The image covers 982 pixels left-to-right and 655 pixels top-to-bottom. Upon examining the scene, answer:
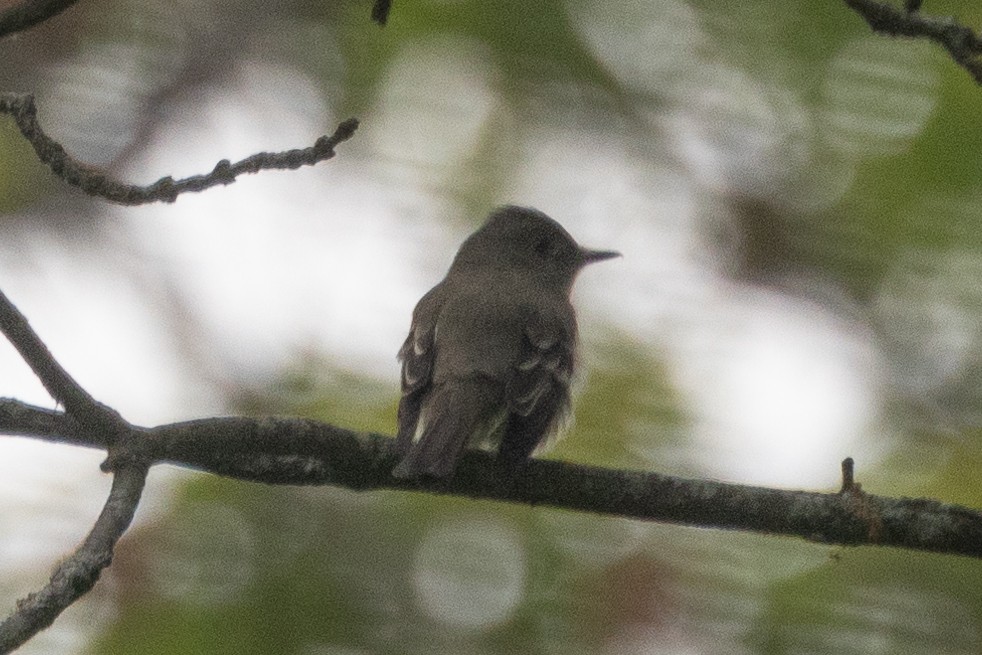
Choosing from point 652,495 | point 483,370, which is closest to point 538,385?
point 483,370

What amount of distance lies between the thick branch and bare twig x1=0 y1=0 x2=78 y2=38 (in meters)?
1.18

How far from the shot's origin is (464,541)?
4719 mm

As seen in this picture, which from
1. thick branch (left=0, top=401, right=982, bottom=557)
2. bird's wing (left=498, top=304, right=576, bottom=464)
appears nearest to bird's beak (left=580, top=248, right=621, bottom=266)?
bird's wing (left=498, top=304, right=576, bottom=464)

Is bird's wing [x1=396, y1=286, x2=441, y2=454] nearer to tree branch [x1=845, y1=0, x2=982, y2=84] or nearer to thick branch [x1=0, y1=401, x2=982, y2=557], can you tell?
thick branch [x1=0, y1=401, x2=982, y2=557]

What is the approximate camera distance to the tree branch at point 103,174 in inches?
137

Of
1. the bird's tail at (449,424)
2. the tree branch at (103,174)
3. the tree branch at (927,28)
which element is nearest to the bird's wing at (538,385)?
the bird's tail at (449,424)

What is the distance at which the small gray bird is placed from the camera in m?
4.52

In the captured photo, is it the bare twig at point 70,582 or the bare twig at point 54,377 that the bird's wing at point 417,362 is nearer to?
the bare twig at point 54,377

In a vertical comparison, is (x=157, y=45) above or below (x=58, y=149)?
below

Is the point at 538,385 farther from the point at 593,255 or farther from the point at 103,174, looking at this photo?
the point at 103,174

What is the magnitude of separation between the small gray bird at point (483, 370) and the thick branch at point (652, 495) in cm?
15

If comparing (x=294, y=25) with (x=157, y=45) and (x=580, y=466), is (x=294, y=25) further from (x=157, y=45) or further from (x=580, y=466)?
(x=580, y=466)

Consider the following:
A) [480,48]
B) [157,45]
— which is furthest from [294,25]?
[480,48]

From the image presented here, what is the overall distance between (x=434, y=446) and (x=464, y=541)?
56 centimetres
